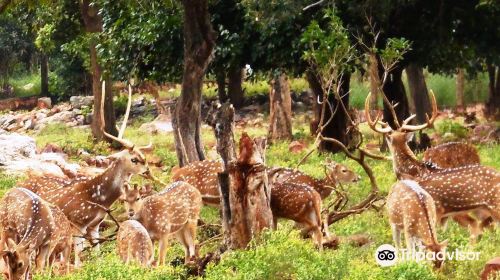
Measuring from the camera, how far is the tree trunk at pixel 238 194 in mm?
10094

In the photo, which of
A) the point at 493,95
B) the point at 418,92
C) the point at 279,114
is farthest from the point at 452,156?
the point at 493,95

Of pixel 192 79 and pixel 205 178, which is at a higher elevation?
pixel 192 79

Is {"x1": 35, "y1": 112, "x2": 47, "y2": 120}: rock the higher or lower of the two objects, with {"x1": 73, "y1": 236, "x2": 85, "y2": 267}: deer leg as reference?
lower

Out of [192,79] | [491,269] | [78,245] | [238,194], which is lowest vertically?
[78,245]

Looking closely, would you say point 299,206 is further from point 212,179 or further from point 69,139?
point 69,139

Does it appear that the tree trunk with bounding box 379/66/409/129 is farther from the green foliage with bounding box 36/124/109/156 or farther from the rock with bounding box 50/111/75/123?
the rock with bounding box 50/111/75/123

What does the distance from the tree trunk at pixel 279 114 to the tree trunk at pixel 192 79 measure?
962cm

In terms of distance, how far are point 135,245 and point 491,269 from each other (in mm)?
3478

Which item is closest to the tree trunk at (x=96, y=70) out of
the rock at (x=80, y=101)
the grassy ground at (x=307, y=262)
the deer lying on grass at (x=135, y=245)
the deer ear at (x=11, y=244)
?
the rock at (x=80, y=101)

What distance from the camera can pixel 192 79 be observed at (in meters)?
16.4

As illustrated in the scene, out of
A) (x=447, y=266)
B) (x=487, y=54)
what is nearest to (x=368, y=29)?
(x=487, y=54)

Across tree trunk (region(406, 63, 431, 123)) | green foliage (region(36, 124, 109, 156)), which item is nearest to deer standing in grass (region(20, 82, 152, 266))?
green foliage (region(36, 124, 109, 156))

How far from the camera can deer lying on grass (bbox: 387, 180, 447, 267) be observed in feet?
30.9

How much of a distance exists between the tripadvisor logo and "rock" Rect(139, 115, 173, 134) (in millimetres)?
21723
